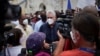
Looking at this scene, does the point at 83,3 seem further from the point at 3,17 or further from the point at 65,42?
the point at 3,17

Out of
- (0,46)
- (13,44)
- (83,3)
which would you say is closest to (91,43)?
(0,46)

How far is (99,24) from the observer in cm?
264

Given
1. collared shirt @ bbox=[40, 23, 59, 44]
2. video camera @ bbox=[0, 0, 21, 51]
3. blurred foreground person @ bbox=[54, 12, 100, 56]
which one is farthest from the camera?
collared shirt @ bbox=[40, 23, 59, 44]

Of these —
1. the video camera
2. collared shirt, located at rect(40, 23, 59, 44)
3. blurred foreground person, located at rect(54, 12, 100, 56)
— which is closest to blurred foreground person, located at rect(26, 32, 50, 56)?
blurred foreground person, located at rect(54, 12, 100, 56)

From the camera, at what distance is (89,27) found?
258 cm

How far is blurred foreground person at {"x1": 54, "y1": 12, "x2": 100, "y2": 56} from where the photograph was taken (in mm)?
2571

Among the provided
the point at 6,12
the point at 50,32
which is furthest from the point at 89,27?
the point at 50,32

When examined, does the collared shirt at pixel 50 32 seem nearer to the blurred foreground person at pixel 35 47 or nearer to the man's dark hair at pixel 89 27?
the blurred foreground person at pixel 35 47

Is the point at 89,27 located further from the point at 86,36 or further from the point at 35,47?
the point at 35,47

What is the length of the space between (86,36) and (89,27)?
0.08 metres

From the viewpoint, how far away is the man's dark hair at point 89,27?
2580 mm

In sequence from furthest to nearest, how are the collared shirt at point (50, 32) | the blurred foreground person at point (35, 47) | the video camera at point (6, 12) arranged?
the collared shirt at point (50, 32) < the blurred foreground person at point (35, 47) < the video camera at point (6, 12)

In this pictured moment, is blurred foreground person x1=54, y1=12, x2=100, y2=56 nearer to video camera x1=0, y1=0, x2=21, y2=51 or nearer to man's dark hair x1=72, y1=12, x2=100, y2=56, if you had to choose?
man's dark hair x1=72, y1=12, x2=100, y2=56

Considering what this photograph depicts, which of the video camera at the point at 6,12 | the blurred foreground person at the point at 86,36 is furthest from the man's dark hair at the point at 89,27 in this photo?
the video camera at the point at 6,12
